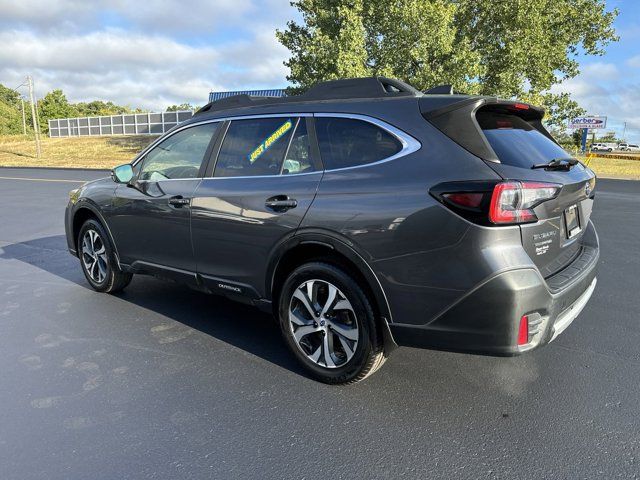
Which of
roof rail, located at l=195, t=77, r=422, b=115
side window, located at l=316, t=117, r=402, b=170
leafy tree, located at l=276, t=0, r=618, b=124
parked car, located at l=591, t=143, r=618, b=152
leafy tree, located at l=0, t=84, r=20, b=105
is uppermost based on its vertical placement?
leafy tree, located at l=0, t=84, r=20, b=105

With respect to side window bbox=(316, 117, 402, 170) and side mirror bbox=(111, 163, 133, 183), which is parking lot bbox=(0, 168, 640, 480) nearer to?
side mirror bbox=(111, 163, 133, 183)

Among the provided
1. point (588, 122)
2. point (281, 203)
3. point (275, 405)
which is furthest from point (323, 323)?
point (588, 122)

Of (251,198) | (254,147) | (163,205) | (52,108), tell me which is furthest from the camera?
(52,108)

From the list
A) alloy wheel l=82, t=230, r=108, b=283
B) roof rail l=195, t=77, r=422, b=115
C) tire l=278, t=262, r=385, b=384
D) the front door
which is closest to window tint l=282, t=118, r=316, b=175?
roof rail l=195, t=77, r=422, b=115

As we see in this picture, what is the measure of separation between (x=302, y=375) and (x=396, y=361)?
679 mm

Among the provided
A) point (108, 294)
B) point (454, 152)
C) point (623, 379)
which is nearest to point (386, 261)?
point (454, 152)

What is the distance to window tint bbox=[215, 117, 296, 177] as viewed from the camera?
11.3 ft

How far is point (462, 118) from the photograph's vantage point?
2775 mm

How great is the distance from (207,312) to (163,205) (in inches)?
43.3

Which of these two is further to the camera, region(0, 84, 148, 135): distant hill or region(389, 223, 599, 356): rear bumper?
region(0, 84, 148, 135): distant hill

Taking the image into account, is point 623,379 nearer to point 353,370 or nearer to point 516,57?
point 353,370

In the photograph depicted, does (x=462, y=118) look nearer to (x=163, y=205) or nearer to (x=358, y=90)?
(x=358, y=90)

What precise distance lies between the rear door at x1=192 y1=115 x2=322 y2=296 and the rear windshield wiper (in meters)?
1.32

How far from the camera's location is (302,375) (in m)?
3.35
